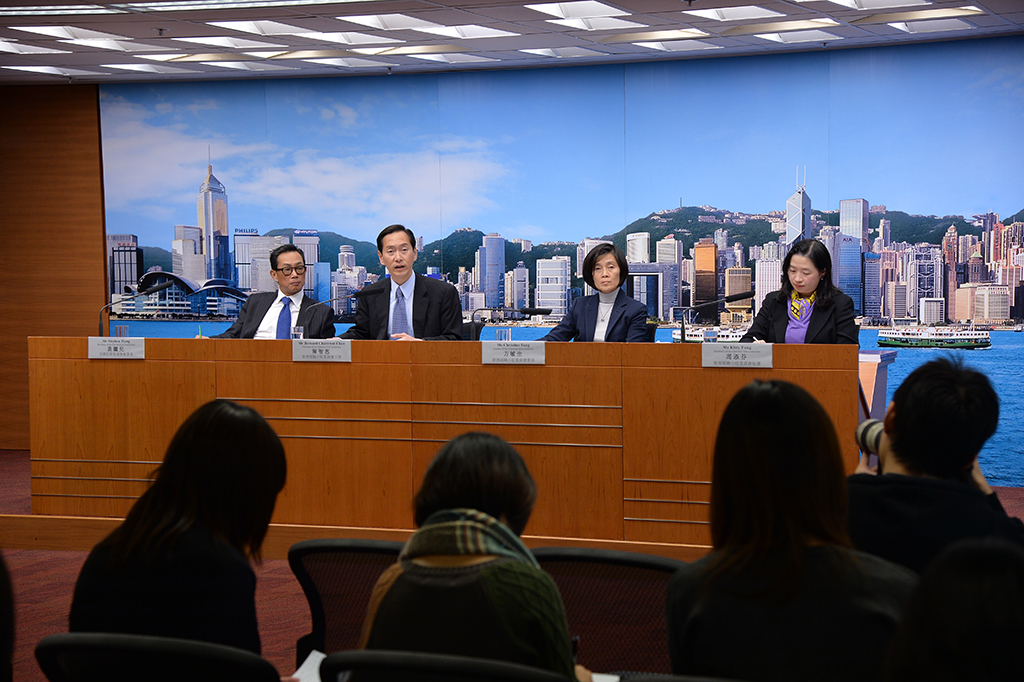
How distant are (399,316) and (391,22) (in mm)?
2153

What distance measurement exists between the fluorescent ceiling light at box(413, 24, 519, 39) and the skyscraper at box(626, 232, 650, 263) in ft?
5.91

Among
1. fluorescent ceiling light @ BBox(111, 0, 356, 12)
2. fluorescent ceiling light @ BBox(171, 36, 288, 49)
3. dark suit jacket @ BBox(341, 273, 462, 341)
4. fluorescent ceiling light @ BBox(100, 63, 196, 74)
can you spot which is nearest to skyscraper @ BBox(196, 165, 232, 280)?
fluorescent ceiling light @ BBox(100, 63, 196, 74)

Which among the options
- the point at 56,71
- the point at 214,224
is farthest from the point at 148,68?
the point at 214,224

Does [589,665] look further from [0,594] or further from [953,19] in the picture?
[953,19]

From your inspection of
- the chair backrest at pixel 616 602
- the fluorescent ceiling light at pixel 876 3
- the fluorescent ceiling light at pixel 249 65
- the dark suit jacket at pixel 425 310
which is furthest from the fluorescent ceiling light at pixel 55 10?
the chair backrest at pixel 616 602

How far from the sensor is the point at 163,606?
4.47ft

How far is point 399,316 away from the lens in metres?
4.29

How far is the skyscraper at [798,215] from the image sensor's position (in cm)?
596

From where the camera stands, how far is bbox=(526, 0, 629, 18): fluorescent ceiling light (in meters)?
4.86

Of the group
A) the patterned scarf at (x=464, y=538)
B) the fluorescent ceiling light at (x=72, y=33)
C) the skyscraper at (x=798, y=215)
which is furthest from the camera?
the skyscraper at (x=798, y=215)

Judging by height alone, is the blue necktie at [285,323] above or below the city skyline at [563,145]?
below

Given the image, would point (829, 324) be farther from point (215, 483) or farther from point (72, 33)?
point (72, 33)

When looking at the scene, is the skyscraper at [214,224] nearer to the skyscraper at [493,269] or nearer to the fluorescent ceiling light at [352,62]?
the fluorescent ceiling light at [352,62]

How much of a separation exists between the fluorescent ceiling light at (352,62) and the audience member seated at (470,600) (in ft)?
17.7
